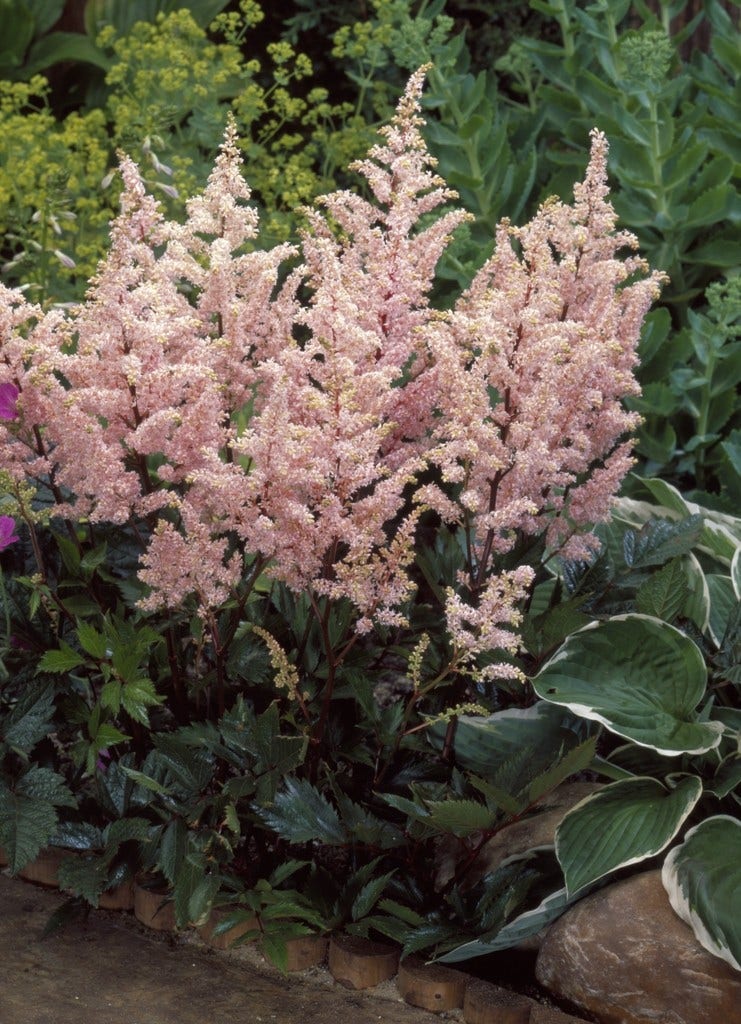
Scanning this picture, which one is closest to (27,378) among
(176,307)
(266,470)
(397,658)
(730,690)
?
(176,307)

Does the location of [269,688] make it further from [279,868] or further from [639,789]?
[639,789]

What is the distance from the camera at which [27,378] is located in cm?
208

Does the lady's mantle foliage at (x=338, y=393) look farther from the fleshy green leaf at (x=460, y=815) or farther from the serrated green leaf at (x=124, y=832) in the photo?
the serrated green leaf at (x=124, y=832)

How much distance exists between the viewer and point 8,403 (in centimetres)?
208

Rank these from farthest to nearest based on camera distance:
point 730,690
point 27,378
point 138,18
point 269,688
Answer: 1. point 138,18
2. point 730,690
3. point 269,688
4. point 27,378

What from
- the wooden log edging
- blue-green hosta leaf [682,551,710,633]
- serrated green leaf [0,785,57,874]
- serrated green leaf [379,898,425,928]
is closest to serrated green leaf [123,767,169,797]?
serrated green leaf [0,785,57,874]

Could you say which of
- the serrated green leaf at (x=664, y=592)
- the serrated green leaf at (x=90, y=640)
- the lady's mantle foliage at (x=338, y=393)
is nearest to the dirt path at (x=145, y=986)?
the serrated green leaf at (x=90, y=640)

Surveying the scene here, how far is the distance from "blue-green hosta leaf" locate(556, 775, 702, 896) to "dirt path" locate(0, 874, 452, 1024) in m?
0.34

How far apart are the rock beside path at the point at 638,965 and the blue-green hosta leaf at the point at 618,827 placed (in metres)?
0.08

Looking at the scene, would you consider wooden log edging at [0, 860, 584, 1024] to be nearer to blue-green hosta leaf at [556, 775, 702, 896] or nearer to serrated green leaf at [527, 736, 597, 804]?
blue-green hosta leaf at [556, 775, 702, 896]

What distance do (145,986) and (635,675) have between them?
0.97 metres

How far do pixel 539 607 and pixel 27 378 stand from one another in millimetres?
1259

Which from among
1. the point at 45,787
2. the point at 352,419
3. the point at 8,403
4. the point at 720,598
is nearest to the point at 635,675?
the point at 720,598

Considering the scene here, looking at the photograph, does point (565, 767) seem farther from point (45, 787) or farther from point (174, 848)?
point (45, 787)
